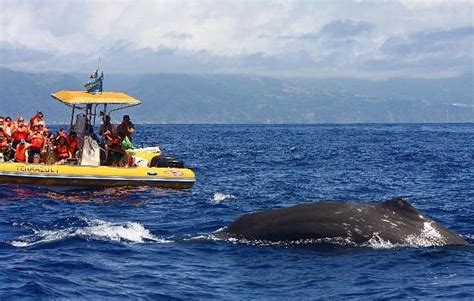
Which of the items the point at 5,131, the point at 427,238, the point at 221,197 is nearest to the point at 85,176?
the point at 5,131

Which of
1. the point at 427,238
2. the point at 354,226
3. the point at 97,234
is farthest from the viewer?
the point at 97,234

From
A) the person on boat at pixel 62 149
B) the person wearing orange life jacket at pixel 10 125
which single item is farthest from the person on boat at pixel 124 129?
the person wearing orange life jacket at pixel 10 125

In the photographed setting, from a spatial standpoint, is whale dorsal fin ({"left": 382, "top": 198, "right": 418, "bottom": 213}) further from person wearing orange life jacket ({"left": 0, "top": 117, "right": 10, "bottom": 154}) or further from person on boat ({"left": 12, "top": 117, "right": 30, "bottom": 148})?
person wearing orange life jacket ({"left": 0, "top": 117, "right": 10, "bottom": 154})

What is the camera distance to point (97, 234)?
677 inches

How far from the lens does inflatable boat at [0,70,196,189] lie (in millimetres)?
27891

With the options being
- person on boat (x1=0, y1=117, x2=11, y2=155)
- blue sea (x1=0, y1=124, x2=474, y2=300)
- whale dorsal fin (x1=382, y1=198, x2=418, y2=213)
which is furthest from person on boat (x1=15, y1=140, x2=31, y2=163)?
whale dorsal fin (x1=382, y1=198, x2=418, y2=213)

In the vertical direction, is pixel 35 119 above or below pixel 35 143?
above

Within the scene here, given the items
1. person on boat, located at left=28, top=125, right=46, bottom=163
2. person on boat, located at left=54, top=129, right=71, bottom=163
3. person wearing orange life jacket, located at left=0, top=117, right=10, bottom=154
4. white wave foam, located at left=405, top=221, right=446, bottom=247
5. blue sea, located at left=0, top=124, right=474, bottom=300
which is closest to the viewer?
blue sea, located at left=0, top=124, right=474, bottom=300

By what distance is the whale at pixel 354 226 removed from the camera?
48.4ft

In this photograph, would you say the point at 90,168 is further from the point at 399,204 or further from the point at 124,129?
the point at 399,204

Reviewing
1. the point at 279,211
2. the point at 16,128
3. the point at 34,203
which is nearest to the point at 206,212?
the point at 34,203

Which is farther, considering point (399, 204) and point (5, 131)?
point (5, 131)

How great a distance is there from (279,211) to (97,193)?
13092mm

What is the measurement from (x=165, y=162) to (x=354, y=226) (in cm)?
1693
